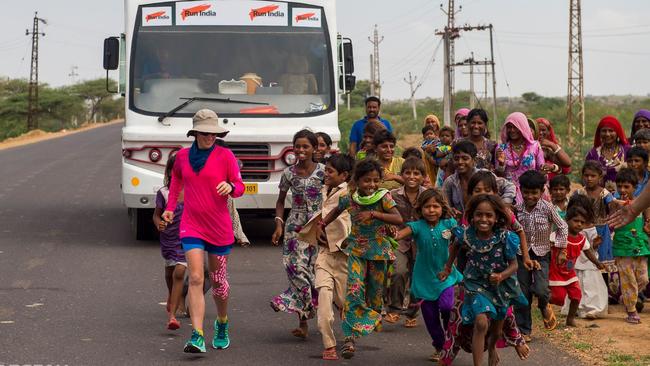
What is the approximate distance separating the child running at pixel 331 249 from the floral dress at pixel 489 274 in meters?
1.06

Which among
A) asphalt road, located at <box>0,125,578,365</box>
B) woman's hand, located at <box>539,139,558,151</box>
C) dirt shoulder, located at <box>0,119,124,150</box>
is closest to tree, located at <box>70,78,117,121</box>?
dirt shoulder, located at <box>0,119,124,150</box>

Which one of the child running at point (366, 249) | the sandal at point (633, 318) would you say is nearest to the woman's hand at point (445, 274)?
the child running at point (366, 249)

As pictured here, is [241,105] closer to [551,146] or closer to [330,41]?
[330,41]

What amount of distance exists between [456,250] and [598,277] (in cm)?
256

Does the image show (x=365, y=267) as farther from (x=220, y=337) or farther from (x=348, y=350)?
(x=220, y=337)

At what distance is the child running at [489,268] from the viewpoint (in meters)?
6.91

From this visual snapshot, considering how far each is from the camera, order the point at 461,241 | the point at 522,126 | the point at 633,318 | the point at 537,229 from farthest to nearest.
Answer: the point at 522,126
the point at 633,318
the point at 537,229
the point at 461,241

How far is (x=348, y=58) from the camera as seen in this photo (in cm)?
1388

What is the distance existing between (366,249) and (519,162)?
205cm

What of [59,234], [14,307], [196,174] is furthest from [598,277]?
[59,234]

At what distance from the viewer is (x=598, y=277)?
365 inches

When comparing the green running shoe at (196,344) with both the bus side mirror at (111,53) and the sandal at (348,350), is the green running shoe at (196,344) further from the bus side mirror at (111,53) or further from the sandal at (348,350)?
the bus side mirror at (111,53)

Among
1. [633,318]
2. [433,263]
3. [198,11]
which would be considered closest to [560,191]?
[633,318]

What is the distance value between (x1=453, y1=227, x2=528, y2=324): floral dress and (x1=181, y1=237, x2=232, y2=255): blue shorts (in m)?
1.72
